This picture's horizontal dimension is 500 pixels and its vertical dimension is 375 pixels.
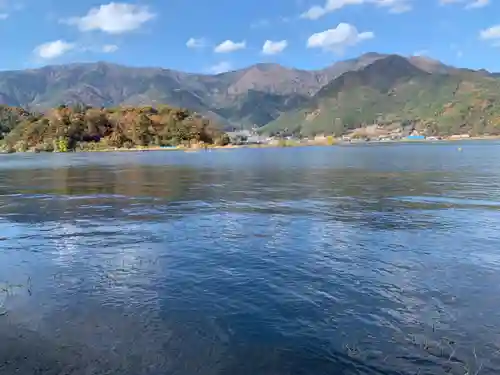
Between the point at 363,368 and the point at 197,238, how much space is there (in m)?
14.3

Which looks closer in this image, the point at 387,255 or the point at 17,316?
the point at 17,316

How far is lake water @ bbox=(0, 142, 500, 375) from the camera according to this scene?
1016cm

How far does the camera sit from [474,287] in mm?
14578

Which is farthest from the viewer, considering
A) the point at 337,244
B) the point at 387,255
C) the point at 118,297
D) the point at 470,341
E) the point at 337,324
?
the point at 337,244

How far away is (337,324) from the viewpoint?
466 inches

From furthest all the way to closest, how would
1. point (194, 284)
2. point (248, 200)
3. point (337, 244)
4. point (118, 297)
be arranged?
point (248, 200)
point (337, 244)
point (194, 284)
point (118, 297)

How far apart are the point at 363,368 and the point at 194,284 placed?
23.5 ft

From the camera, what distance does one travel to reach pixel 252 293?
14.3m

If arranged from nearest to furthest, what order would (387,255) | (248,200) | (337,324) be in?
(337,324)
(387,255)
(248,200)

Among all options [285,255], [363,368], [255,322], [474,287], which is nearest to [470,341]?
[363,368]

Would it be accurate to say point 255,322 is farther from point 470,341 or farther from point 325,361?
point 470,341

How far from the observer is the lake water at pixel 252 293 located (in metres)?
10.2

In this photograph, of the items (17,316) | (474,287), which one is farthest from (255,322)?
(474,287)

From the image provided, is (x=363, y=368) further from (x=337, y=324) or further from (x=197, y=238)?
(x=197, y=238)
